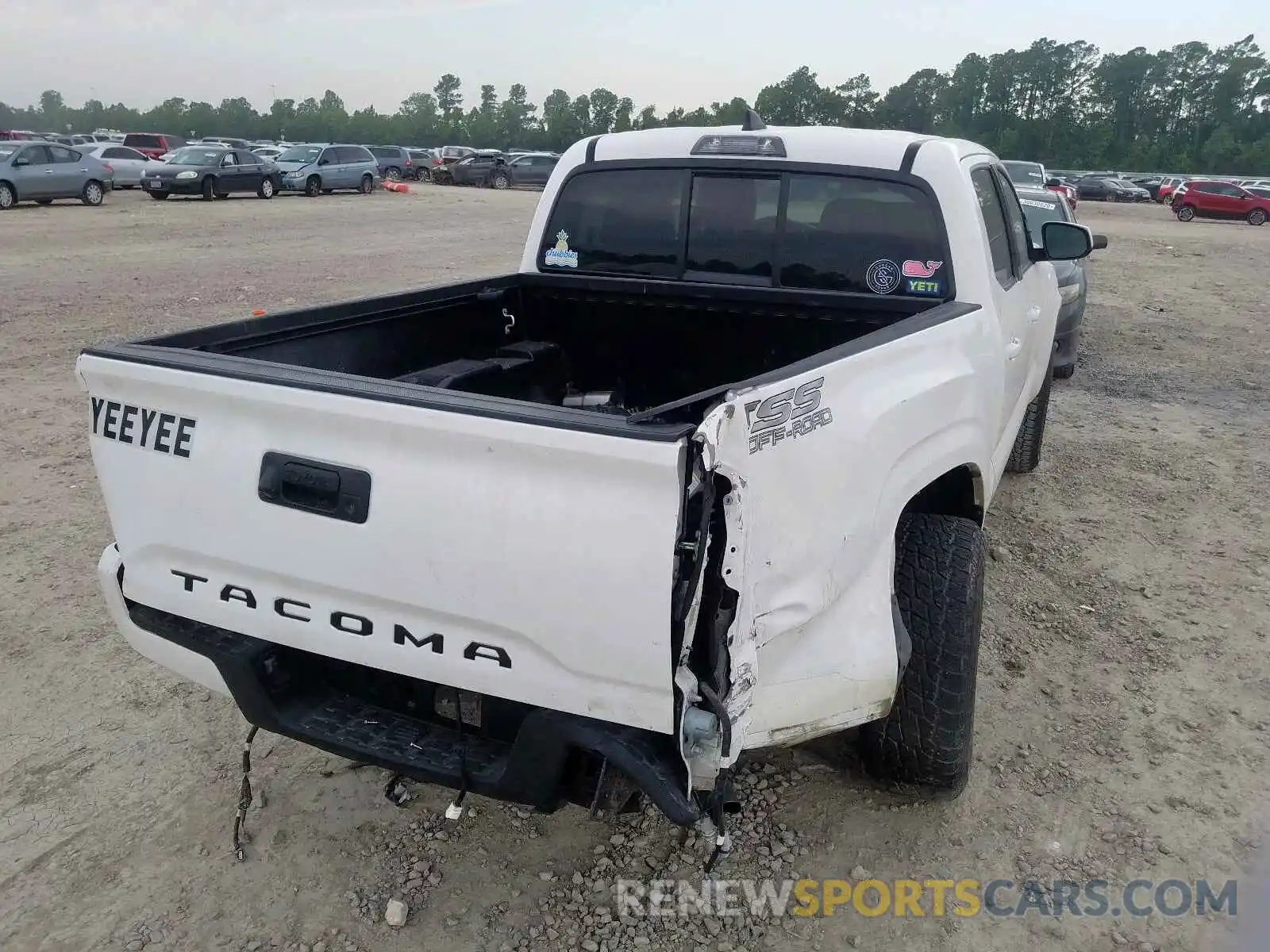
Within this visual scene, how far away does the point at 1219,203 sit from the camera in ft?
109

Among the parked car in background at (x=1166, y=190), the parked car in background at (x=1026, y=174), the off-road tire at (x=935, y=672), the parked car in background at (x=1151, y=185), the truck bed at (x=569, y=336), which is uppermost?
the truck bed at (x=569, y=336)

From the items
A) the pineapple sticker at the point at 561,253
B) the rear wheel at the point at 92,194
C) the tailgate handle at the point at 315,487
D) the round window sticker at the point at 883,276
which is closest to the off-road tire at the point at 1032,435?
the round window sticker at the point at 883,276

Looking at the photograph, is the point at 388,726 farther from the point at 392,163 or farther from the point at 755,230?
the point at 392,163

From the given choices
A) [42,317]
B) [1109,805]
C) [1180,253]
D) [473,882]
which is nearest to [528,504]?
[473,882]

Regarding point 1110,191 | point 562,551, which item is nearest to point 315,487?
point 562,551

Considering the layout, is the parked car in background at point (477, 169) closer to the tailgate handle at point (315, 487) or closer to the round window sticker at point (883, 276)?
the round window sticker at point (883, 276)

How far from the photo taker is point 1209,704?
3.55 m

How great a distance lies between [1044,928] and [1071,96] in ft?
381

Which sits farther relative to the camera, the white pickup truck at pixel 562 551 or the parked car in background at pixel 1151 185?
the parked car in background at pixel 1151 185

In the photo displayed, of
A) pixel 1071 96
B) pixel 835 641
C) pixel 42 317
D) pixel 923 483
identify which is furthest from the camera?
pixel 1071 96

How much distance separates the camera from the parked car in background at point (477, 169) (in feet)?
127

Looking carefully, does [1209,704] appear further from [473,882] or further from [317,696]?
[317,696]

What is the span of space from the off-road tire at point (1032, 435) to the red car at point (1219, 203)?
33.5 metres

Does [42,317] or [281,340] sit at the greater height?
[281,340]
